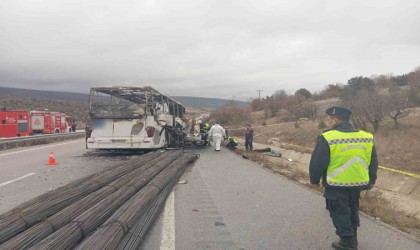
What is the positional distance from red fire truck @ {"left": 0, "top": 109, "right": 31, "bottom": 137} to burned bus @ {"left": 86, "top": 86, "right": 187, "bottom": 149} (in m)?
19.8

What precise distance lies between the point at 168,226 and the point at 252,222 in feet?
4.01

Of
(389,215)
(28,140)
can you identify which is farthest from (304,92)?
(389,215)

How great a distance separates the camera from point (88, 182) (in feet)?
24.2

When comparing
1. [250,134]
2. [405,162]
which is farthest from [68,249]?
[250,134]

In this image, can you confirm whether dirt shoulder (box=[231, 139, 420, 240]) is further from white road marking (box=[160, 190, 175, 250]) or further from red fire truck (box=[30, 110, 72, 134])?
red fire truck (box=[30, 110, 72, 134])

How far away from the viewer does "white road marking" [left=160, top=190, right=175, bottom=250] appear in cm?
468

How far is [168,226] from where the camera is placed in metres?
5.45

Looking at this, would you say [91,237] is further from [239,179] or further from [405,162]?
[405,162]

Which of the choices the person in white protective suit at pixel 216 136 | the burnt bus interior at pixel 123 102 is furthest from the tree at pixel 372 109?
the burnt bus interior at pixel 123 102

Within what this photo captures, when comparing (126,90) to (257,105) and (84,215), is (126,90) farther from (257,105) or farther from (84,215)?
(257,105)

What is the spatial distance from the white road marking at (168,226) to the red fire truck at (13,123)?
28742 millimetres

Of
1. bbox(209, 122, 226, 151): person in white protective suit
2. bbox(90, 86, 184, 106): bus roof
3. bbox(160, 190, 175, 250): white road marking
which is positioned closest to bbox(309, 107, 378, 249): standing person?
bbox(160, 190, 175, 250): white road marking

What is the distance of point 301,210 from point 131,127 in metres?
9.85

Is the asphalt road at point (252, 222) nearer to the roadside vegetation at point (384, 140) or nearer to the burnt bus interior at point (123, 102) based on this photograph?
the roadside vegetation at point (384, 140)
